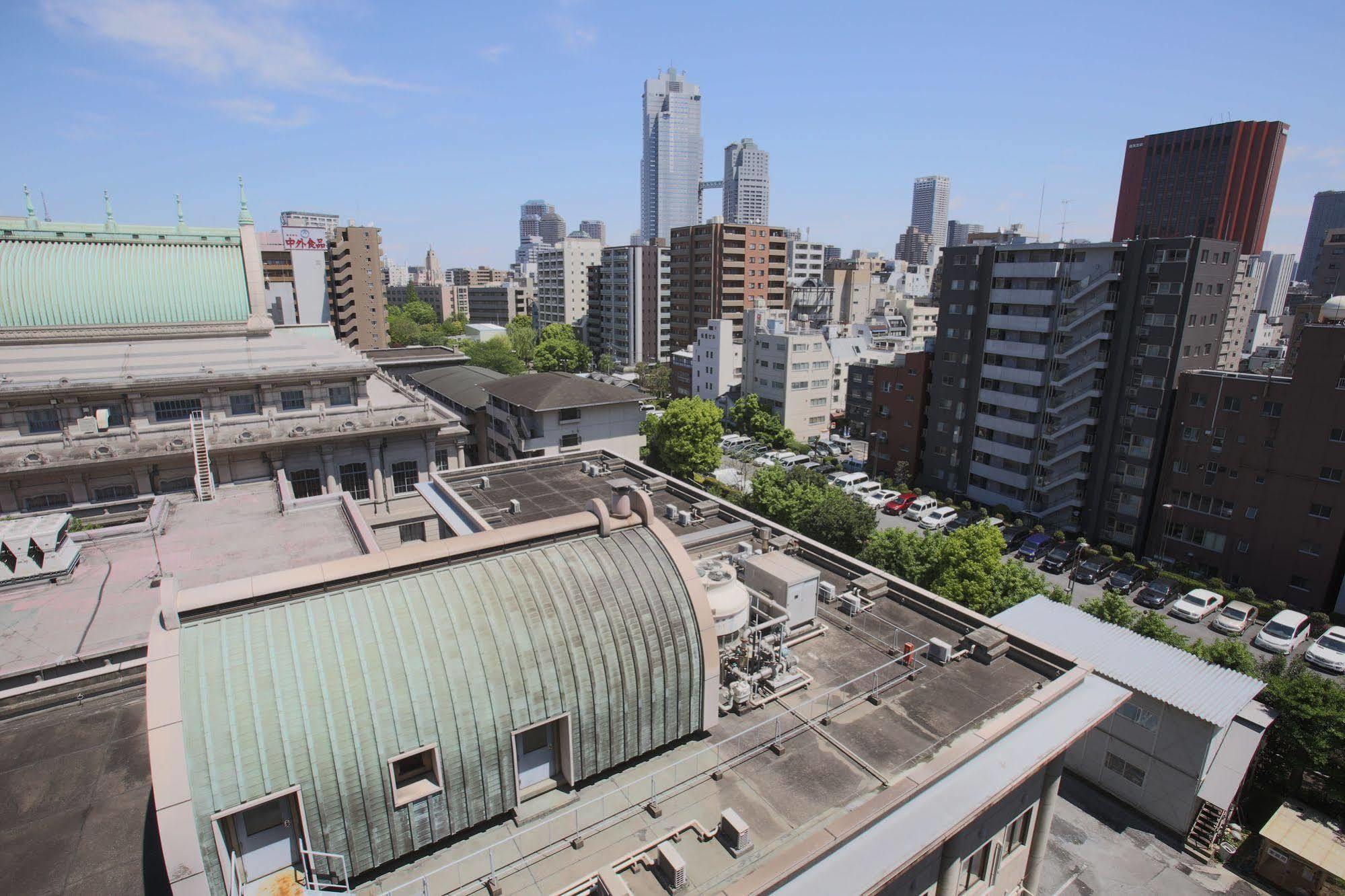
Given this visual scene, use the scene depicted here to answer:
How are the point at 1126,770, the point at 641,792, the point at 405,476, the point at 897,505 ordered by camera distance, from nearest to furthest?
1. the point at 641,792
2. the point at 1126,770
3. the point at 405,476
4. the point at 897,505

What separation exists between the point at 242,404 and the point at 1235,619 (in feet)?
206

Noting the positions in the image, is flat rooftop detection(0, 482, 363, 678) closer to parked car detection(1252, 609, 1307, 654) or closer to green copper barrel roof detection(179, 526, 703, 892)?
green copper barrel roof detection(179, 526, 703, 892)

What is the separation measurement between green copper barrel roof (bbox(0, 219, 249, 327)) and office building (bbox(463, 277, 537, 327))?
139 meters

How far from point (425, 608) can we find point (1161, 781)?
3018cm

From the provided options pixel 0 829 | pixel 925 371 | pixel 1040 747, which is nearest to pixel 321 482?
pixel 0 829

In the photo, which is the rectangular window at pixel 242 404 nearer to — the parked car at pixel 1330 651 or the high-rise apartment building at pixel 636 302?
the parked car at pixel 1330 651

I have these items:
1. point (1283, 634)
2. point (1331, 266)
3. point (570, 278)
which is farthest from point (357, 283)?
point (1331, 266)

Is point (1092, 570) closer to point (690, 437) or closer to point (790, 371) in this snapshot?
point (690, 437)

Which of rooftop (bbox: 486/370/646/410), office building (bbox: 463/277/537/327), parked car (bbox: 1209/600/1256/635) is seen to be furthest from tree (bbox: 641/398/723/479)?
office building (bbox: 463/277/537/327)

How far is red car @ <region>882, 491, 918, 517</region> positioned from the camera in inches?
2452

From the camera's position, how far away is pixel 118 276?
38.8m

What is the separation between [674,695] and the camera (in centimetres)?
1406

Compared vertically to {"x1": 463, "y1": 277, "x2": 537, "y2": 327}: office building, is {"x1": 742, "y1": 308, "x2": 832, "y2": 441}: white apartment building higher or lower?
lower

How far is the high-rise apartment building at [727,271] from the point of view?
108 meters
